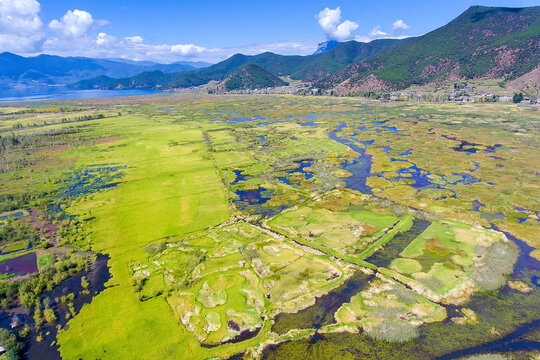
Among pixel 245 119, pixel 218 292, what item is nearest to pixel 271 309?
pixel 218 292

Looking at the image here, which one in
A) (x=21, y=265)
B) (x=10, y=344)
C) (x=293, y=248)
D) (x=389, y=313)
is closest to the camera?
(x=10, y=344)

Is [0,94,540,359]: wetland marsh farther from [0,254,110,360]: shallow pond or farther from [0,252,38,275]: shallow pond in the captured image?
[0,252,38,275]: shallow pond

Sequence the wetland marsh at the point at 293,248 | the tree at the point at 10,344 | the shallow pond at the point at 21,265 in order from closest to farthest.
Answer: the tree at the point at 10,344 < the wetland marsh at the point at 293,248 < the shallow pond at the point at 21,265

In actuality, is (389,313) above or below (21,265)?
below

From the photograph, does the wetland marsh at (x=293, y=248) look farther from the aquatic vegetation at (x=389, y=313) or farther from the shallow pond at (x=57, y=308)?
the shallow pond at (x=57, y=308)

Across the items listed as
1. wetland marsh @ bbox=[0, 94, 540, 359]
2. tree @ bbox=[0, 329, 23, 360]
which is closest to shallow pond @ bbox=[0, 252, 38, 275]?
wetland marsh @ bbox=[0, 94, 540, 359]

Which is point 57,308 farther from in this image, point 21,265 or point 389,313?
point 389,313

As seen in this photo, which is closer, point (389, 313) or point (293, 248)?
point (389, 313)

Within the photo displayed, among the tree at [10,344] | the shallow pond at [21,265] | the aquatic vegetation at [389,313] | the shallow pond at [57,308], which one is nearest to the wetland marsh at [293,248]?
the aquatic vegetation at [389,313]

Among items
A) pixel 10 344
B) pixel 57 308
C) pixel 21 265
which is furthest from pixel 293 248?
pixel 21 265

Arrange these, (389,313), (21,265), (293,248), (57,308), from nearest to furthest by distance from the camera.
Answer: (389,313)
(57,308)
(21,265)
(293,248)
